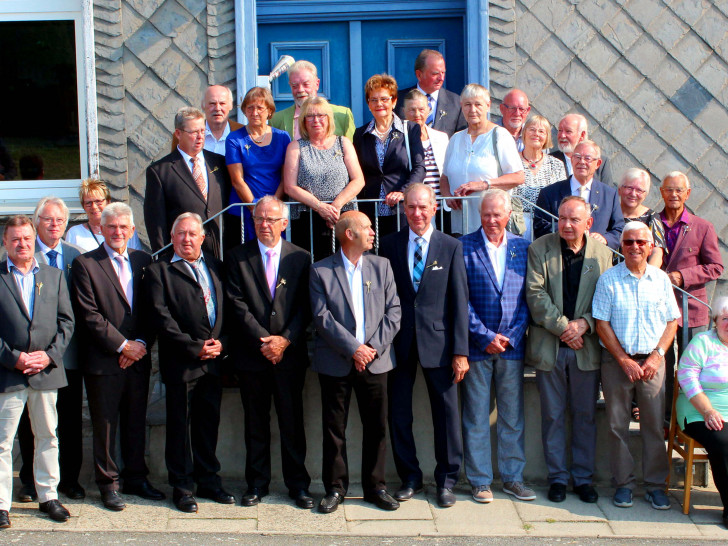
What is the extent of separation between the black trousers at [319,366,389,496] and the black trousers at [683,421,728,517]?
69.9 inches

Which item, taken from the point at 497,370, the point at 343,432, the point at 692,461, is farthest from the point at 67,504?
the point at 692,461

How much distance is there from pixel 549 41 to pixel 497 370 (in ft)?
9.47

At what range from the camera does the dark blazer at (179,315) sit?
16.4 feet

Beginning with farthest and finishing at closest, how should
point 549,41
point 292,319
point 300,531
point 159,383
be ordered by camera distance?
point 549,41
point 159,383
point 292,319
point 300,531

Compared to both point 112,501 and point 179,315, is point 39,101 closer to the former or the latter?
point 179,315

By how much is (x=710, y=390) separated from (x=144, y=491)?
3.26 meters

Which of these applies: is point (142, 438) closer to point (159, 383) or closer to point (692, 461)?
point (159, 383)

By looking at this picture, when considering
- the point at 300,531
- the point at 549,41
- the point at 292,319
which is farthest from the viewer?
the point at 549,41

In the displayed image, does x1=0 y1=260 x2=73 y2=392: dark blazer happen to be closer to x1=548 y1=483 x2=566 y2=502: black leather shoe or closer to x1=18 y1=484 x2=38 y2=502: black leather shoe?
x1=18 y1=484 x2=38 y2=502: black leather shoe

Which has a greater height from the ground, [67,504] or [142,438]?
[142,438]

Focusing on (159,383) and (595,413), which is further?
(159,383)

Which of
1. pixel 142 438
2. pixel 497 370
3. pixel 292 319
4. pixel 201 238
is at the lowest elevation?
pixel 142 438

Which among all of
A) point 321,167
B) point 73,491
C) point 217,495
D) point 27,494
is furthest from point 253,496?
point 321,167

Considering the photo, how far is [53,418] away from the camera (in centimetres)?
489
